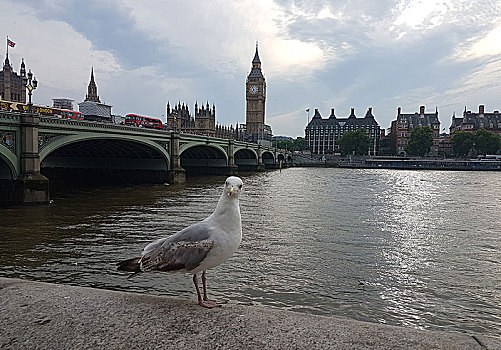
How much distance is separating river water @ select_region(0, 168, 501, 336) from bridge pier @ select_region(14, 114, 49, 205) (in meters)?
0.85

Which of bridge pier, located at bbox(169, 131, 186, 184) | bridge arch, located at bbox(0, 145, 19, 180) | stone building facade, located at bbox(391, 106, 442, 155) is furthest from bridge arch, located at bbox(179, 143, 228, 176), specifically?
stone building facade, located at bbox(391, 106, 442, 155)

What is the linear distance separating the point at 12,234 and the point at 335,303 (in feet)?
31.6

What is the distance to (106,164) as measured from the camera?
34.5m

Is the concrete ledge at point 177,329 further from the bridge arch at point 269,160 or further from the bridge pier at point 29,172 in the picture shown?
the bridge arch at point 269,160

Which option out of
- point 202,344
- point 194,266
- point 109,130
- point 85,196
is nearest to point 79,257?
point 194,266

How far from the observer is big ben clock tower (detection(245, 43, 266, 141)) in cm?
13438

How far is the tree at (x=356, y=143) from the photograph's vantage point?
9886cm

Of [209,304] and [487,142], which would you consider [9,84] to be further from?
[487,142]

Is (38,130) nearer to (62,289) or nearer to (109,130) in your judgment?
(109,130)

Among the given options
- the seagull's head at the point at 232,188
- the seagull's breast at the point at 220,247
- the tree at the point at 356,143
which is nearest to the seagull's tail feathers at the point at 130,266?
the seagull's breast at the point at 220,247

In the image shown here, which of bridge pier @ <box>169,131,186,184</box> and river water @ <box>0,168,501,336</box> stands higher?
bridge pier @ <box>169,131,186,184</box>

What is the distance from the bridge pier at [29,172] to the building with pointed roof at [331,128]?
117743mm

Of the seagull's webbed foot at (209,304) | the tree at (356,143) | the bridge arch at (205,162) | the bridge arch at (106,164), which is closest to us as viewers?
the seagull's webbed foot at (209,304)

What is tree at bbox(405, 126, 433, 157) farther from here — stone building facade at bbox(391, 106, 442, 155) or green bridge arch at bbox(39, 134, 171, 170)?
green bridge arch at bbox(39, 134, 171, 170)
